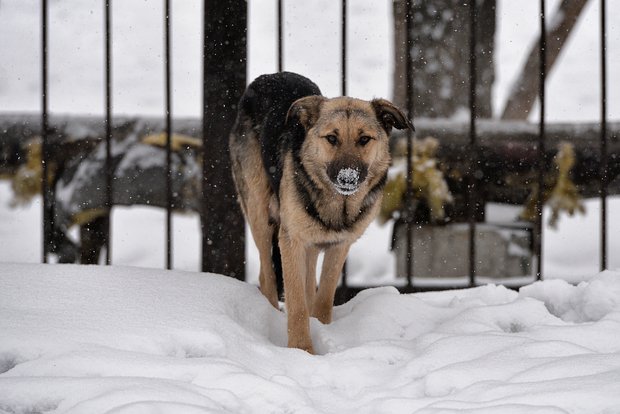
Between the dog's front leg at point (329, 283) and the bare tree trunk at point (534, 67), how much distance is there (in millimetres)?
5259

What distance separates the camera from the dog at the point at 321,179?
297 cm

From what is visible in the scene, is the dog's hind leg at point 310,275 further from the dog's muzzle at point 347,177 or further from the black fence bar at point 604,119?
the black fence bar at point 604,119

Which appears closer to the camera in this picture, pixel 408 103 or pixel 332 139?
pixel 332 139

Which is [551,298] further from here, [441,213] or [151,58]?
[151,58]

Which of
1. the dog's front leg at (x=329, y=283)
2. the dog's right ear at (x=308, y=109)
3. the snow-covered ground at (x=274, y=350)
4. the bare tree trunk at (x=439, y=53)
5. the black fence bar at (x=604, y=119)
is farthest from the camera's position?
the bare tree trunk at (x=439, y=53)

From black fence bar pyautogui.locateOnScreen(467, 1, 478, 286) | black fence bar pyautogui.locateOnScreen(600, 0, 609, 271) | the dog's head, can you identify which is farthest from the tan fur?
black fence bar pyautogui.locateOnScreen(600, 0, 609, 271)

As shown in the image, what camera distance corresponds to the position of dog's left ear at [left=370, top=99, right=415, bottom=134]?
3.17 m

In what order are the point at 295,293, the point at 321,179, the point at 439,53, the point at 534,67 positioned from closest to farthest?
the point at 295,293, the point at 321,179, the point at 439,53, the point at 534,67

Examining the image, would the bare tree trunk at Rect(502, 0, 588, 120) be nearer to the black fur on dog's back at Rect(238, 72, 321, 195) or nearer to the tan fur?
the black fur on dog's back at Rect(238, 72, 321, 195)

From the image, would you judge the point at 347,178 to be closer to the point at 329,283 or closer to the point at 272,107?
the point at 329,283

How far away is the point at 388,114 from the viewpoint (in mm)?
3234

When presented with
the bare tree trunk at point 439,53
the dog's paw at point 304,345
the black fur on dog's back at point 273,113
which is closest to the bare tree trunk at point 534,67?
the bare tree trunk at point 439,53

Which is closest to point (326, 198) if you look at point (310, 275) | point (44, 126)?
point (310, 275)

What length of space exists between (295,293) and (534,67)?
20.4 feet
